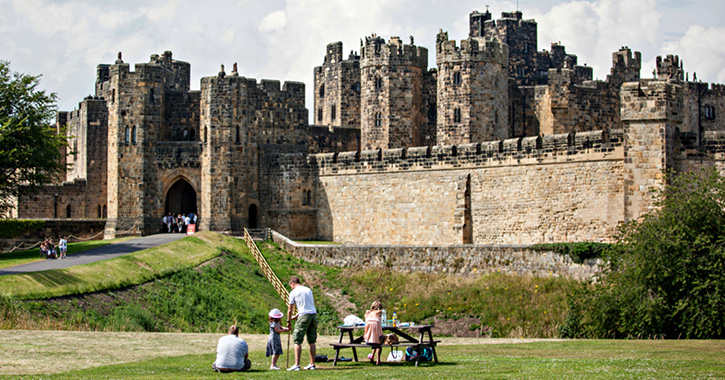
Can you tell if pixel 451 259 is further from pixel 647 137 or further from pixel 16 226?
pixel 16 226

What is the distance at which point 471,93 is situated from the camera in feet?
164

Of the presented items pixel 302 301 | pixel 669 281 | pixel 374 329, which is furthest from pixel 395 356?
pixel 669 281

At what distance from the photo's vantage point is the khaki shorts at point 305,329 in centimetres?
1770

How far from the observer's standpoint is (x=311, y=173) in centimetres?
4838

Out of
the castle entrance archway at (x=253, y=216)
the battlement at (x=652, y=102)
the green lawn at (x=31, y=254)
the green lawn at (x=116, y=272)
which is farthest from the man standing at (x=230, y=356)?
the castle entrance archway at (x=253, y=216)

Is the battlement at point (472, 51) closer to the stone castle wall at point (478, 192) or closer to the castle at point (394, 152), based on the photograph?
the castle at point (394, 152)

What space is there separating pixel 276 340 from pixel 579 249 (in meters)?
18.9

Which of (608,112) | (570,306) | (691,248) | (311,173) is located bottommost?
(570,306)

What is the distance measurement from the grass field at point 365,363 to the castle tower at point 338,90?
3917 cm

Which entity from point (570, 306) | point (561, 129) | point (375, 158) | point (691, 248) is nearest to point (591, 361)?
point (691, 248)

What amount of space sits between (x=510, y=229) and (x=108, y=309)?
18373 mm

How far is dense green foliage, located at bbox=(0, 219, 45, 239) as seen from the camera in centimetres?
4228

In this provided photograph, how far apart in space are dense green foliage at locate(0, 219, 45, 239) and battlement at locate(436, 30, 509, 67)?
71.9ft

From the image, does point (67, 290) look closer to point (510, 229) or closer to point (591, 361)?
point (591, 361)
